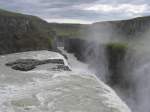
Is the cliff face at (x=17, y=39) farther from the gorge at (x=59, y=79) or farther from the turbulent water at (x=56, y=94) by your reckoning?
the turbulent water at (x=56, y=94)

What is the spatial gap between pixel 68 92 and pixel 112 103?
1.61 m

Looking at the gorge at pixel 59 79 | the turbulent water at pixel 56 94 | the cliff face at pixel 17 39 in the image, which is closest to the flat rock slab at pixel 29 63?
the gorge at pixel 59 79

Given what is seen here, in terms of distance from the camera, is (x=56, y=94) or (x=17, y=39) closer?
(x=56, y=94)

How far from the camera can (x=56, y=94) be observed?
827 centimetres

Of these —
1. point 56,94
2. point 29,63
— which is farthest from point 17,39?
point 56,94

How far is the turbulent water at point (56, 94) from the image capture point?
7.12 metres

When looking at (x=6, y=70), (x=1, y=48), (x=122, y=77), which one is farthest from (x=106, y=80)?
(x=6, y=70)

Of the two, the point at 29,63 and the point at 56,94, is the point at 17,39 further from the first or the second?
the point at 56,94

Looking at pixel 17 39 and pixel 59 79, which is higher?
pixel 17 39

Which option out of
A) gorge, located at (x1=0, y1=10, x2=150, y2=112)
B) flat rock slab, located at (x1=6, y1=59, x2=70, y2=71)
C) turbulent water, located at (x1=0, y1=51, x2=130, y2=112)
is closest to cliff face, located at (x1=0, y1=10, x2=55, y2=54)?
gorge, located at (x1=0, y1=10, x2=150, y2=112)

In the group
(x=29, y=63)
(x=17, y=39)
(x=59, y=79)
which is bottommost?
(x=29, y=63)

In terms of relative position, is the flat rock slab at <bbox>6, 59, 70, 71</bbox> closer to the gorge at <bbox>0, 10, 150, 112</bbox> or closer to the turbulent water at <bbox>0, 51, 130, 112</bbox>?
the gorge at <bbox>0, 10, 150, 112</bbox>

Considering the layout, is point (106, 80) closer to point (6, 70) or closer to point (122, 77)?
point (122, 77)

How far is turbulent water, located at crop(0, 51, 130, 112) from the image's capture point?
7.12 metres
